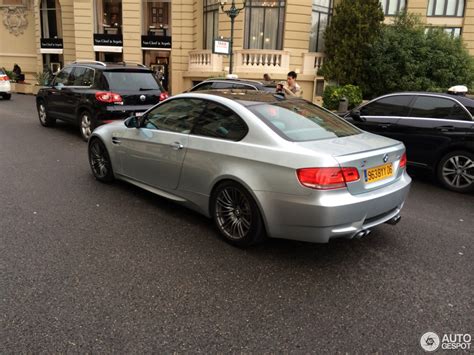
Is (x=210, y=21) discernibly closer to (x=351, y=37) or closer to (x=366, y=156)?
(x=351, y=37)

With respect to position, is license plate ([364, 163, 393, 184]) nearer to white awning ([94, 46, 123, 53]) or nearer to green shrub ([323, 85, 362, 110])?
green shrub ([323, 85, 362, 110])

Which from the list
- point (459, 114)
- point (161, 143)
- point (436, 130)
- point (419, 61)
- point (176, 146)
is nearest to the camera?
point (176, 146)

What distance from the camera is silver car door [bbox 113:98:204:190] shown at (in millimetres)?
4668

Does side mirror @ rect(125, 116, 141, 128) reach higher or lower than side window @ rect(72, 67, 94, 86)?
lower

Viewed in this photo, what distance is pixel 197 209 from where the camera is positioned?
15.0 feet

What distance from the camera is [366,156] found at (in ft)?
12.2

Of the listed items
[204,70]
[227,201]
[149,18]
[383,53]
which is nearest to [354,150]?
[227,201]

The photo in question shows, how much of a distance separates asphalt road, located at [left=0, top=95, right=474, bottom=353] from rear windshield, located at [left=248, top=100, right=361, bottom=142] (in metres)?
1.11

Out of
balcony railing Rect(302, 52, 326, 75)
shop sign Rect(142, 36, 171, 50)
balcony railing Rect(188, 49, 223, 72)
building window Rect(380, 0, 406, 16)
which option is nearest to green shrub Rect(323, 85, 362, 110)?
balcony railing Rect(302, 52, 326, 75)

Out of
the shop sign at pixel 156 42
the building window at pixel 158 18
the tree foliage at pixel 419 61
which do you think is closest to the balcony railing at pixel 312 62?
the tree foliage at pixel 419 61

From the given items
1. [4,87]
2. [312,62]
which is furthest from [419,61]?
[4,87]

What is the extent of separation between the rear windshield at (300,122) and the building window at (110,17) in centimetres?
2728

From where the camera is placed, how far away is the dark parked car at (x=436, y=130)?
6.49m

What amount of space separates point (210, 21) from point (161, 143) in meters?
19.3
